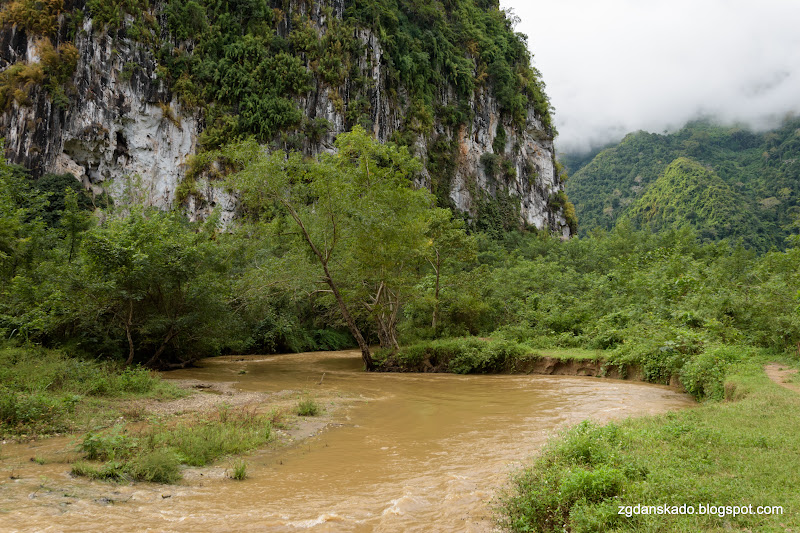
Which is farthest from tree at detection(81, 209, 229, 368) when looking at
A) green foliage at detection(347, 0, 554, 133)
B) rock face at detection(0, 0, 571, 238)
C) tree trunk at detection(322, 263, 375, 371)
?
green foliage at detection(347, 0, 554, 133)

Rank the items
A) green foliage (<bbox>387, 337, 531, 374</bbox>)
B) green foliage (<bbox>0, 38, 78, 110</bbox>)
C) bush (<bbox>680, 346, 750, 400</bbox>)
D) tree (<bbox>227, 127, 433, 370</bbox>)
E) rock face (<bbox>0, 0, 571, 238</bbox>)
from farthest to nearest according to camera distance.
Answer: rock face (<bbox>0, 0, 571, 238</bbox>) < green foliage (<bbox>0, 38, 78, 110</bbox>) < green foliage (<bbox>387, 337, 531, 374</bbox>) < tree (<bbox>227, 127, 433, 370</bbox>) < bush (<bbox>680, 346, 750, 400</bbox>)

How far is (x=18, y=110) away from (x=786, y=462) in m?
47.7

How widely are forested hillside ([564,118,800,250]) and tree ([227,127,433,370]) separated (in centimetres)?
4316

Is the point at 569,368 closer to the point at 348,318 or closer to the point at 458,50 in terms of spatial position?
the point at 348,318

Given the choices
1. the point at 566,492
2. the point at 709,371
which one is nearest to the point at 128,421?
the point at 566,492

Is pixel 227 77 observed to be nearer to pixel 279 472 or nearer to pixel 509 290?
pixel 509 290

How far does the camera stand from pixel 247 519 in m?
4.36

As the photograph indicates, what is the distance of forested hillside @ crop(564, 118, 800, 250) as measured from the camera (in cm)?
5169

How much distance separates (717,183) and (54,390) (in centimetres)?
6697

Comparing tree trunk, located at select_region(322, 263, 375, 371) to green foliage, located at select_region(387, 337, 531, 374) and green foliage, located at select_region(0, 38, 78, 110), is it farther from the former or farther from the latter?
green foliage, located at select_region(0, 38, 78, 110)

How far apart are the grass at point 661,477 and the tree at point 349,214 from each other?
13.0m

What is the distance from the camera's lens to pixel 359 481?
5531mm

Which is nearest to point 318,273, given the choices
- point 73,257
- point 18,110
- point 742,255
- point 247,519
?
point 73,257

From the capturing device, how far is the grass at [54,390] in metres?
6.99
